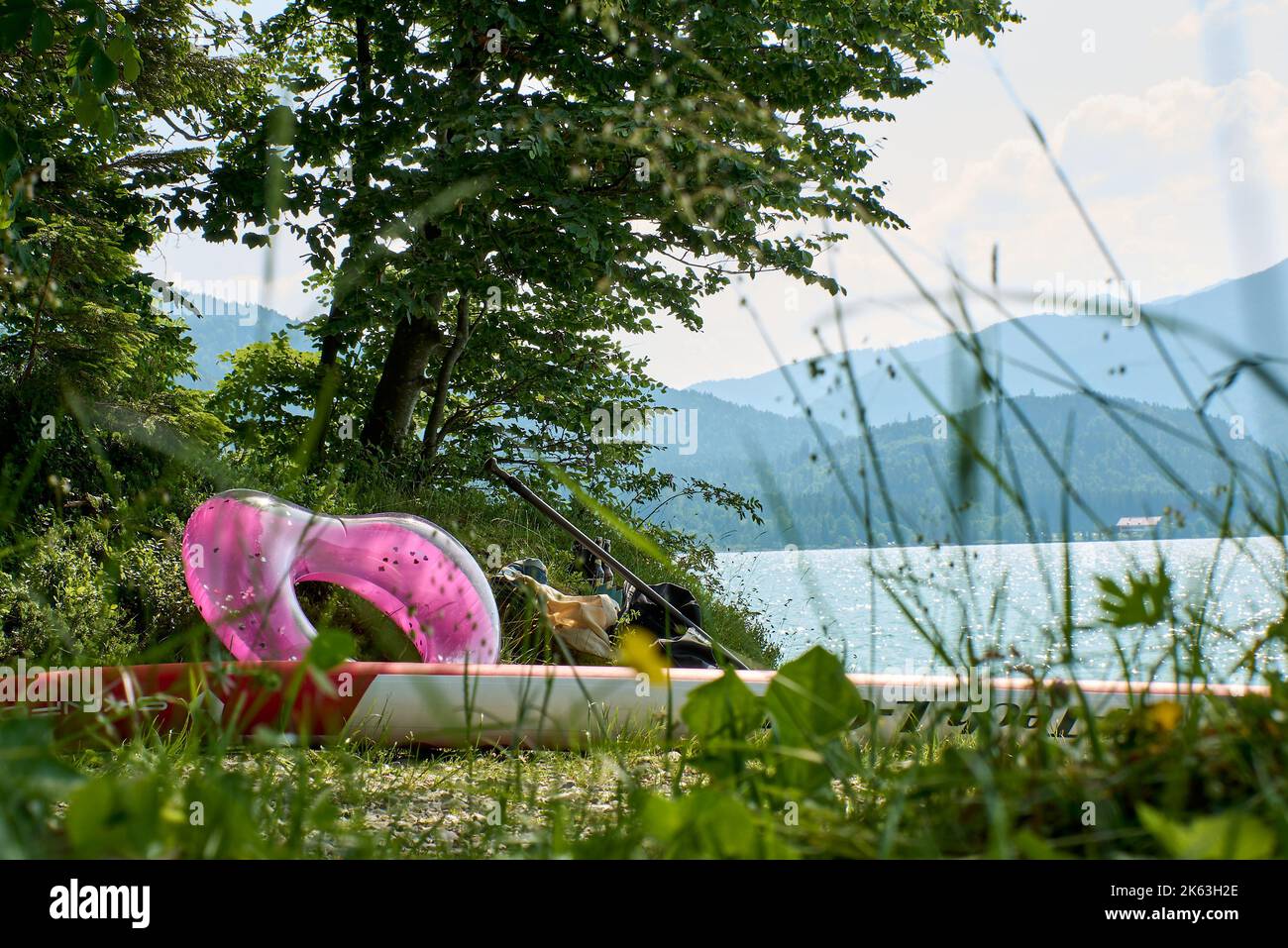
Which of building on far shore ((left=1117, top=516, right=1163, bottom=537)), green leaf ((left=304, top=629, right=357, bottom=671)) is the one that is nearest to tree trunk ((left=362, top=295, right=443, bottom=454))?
building on far shore ((left=1117, top=516, right=1163, bottom=537))

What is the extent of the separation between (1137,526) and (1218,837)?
0.64 meters

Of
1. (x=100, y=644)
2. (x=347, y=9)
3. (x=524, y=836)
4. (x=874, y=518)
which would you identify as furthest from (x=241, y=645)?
(x=347, y=9)

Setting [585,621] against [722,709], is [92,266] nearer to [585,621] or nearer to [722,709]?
[585,621]

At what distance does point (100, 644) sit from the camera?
5117 mm

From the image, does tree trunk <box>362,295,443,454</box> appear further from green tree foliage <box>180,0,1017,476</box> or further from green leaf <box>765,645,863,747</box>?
green leaf <box>765,645,863,747</box>

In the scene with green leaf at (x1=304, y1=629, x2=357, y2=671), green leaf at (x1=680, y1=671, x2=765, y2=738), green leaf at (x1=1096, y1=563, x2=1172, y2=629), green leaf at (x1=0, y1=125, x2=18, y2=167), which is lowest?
green leaf at (x1=680, y1=671, x2=765, y2=738)

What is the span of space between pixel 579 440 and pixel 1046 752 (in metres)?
12.4

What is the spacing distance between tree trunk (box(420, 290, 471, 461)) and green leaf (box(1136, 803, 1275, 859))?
37.5 feet

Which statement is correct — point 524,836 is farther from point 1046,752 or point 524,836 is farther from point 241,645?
point 241,645

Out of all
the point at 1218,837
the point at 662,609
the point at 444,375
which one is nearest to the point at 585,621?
the point at 662,609

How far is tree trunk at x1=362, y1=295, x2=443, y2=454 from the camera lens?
→ 11.8m

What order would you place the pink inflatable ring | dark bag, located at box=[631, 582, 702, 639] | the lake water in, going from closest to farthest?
the lake water, the pink inflatable ring, dark bag, located at box=[631, 582, 702, 639]

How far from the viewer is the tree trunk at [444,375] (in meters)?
12.0

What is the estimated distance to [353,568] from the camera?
218 inches
